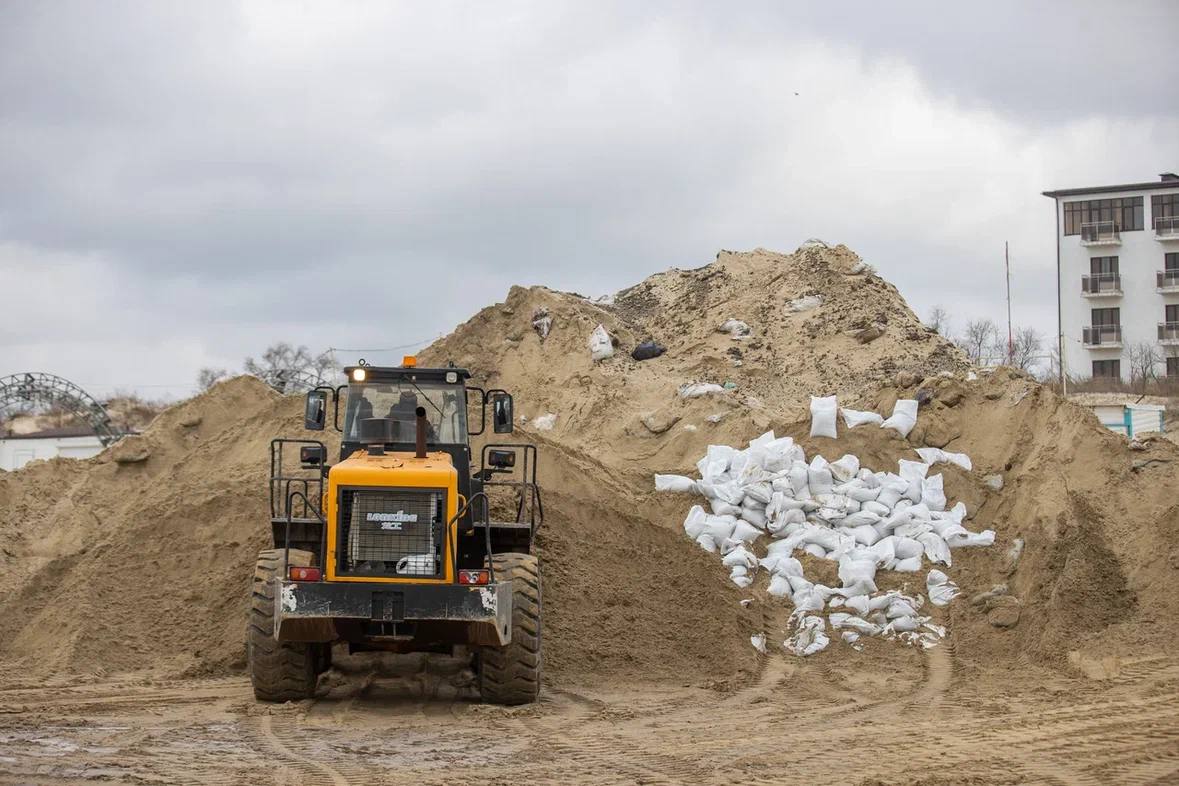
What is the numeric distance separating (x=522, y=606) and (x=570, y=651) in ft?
9.48

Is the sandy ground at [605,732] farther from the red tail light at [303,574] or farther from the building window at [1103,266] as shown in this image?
the building window at [1103,266]

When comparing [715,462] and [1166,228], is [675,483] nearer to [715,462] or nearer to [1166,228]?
[715,462]

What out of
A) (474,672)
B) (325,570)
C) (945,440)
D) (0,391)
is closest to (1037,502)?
(945,440)

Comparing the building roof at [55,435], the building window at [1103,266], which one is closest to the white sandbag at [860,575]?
the building roof at [55,435]

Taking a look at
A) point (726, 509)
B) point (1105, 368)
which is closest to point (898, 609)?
point (726, 509)

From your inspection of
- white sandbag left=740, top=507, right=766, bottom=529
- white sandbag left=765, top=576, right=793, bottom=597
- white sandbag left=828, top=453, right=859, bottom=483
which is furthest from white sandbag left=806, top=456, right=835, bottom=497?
white sandbag left=765, top=576, right=793, bottom=597

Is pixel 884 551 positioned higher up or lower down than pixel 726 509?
lower down

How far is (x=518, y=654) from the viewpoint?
39.6ft

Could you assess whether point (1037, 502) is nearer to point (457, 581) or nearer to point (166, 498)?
point (457, 581)

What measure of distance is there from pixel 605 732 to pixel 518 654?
1.32 m

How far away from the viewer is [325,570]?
1186cm

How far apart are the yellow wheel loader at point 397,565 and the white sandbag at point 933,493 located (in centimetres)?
782

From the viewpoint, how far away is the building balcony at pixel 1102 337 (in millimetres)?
55688

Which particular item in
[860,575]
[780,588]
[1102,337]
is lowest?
[780,588]
